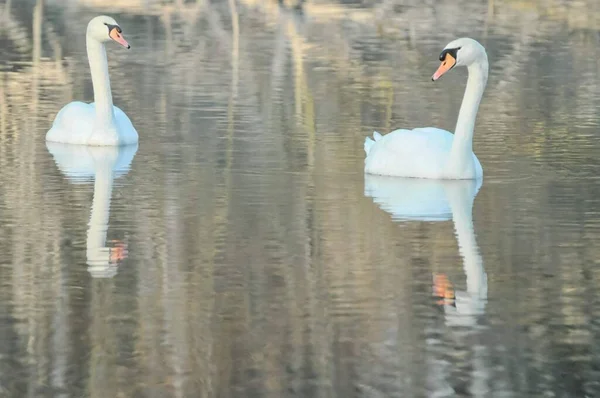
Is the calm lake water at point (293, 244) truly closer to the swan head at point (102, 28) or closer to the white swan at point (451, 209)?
the white swan at point (451, 209)

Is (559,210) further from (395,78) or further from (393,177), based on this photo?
(395,78)

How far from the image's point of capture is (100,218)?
37.1 ft

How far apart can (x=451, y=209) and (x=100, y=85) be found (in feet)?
19.2

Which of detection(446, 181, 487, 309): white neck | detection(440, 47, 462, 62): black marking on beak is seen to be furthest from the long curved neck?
detection(446, 181, 487, 309): white neck

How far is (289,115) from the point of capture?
17.5 metres

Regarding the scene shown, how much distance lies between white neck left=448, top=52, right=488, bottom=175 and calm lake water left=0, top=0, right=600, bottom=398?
20 cm

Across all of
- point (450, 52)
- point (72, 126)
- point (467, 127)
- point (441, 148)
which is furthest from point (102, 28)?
point (467, 127)

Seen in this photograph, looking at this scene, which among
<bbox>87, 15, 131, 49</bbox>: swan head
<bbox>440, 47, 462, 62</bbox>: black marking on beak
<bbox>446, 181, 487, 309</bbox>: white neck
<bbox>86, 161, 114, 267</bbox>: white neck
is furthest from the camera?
<bbox>87, 15, 131, 49</bbox>: swan head

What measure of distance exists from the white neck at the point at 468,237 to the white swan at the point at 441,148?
16cm

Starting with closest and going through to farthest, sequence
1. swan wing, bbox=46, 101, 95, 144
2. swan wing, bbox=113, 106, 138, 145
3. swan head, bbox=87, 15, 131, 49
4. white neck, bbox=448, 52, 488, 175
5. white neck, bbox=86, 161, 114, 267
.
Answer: white neck, bbox=86, 161, 114, 267 < white neck, bbox=448, 52, 488, 175 < swan wing, bbox=113, 106, 138, 145 < swan wing, bbox=46, 101, 95, 144 < swan head, bbox=87, 15, 131, 49

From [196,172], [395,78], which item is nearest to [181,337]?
[196,172]

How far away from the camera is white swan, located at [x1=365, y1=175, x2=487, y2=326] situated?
8648mm

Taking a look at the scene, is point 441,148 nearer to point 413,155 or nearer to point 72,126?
point 413,155

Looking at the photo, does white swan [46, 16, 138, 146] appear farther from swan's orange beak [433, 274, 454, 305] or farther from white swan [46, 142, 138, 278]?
swan's orange beak [433, 274, 454, 305]
